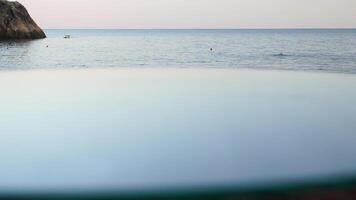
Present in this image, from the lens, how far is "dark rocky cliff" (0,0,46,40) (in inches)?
3460

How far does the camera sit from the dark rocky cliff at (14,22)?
288ft

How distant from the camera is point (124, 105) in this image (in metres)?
11.6

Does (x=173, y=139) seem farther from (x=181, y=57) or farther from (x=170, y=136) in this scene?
(x=181, y=57)

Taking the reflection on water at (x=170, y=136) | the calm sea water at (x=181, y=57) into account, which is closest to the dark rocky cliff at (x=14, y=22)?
the calm sea water at (x=181, y=57)

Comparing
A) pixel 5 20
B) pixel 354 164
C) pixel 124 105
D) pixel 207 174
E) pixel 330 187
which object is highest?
pixel 5 20

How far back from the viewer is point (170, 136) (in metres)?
7.78

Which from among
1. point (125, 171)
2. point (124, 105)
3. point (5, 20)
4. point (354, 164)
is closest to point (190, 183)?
point (125, 171)

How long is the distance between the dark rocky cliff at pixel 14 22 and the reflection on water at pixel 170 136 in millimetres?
80675

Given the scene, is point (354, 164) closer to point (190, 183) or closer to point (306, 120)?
point (190, 183)

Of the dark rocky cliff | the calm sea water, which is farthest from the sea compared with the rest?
the dark rocky cliff

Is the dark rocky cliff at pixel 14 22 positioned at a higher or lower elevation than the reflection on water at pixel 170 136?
higher

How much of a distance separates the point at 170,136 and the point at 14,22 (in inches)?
3557

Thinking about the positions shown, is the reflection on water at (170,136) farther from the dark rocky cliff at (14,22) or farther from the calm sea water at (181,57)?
the dark rocky cliff at (14,22)

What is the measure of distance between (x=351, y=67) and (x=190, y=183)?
117ft
